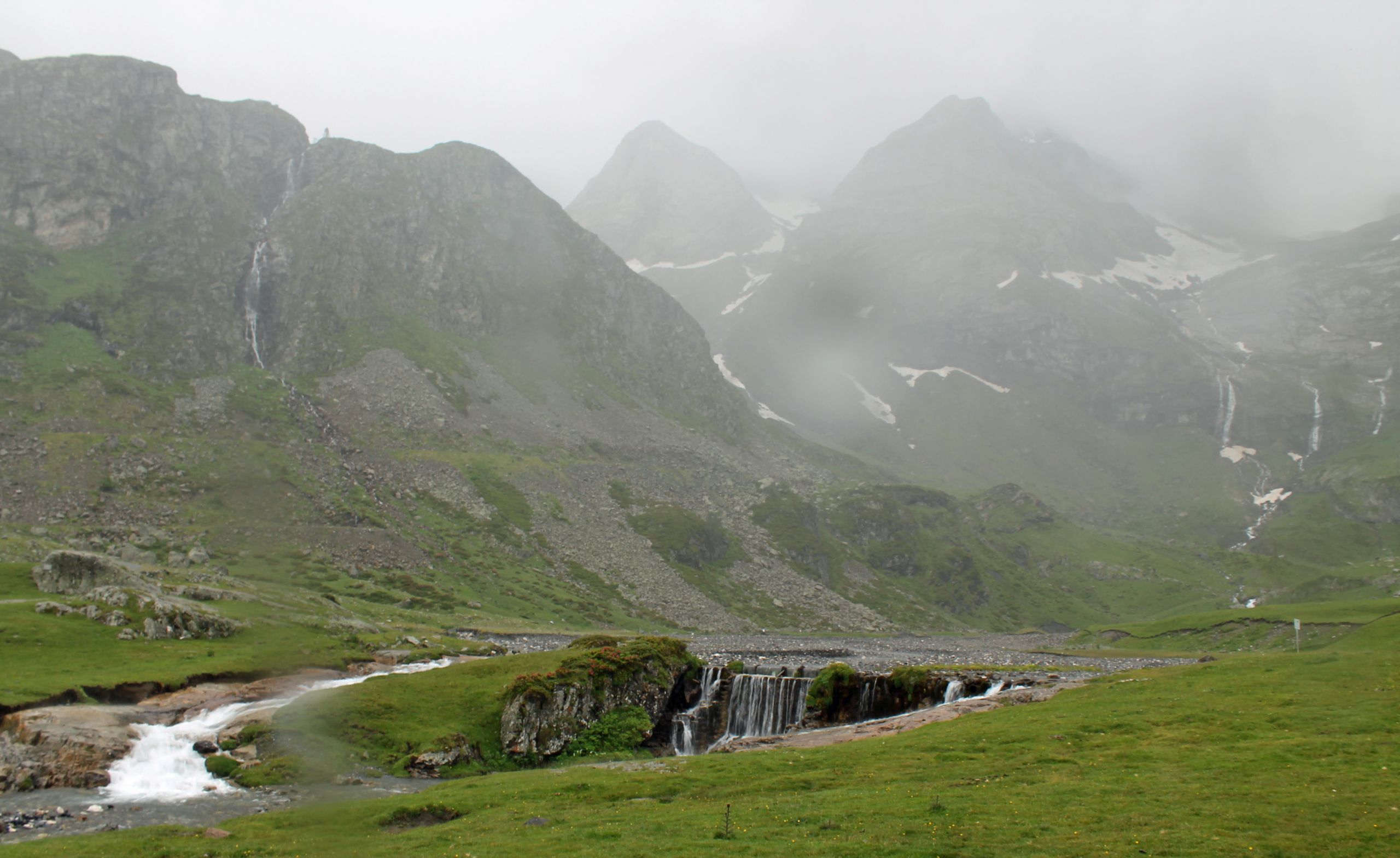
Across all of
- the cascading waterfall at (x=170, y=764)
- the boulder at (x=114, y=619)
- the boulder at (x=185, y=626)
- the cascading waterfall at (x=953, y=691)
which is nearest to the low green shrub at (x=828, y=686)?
the cascading waterfall at (x=953, y=691)

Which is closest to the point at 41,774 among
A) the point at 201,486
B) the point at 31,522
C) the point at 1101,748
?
the point at 1101,748

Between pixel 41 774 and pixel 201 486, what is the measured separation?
338ft

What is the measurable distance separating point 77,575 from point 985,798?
69613 millimetres

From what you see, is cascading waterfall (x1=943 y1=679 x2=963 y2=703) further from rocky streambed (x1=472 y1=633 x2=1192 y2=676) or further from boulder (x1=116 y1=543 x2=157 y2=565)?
boulder (x1=116 y1=543 x2=157 y2=565)

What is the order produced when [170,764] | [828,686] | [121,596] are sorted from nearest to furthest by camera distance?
[170,764] → [828,686] → [121,596]

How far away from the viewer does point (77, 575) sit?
62.5 meters

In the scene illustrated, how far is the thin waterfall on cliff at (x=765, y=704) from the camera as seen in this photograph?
55.9 meters

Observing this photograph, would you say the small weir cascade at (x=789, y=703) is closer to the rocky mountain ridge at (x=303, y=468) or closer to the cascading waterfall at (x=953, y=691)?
the cascading waterfall at (x=953, y=691)

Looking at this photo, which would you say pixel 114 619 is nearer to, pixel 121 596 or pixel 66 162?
pixel 121 596

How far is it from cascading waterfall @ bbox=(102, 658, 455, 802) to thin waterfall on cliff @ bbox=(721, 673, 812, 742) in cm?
3081

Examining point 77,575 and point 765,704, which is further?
point 77,575

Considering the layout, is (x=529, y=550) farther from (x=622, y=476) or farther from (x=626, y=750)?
Answer: (x=626, y=750)

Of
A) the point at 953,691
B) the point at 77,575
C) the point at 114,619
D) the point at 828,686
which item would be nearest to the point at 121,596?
the point at 114,619

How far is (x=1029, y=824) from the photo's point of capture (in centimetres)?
2312
